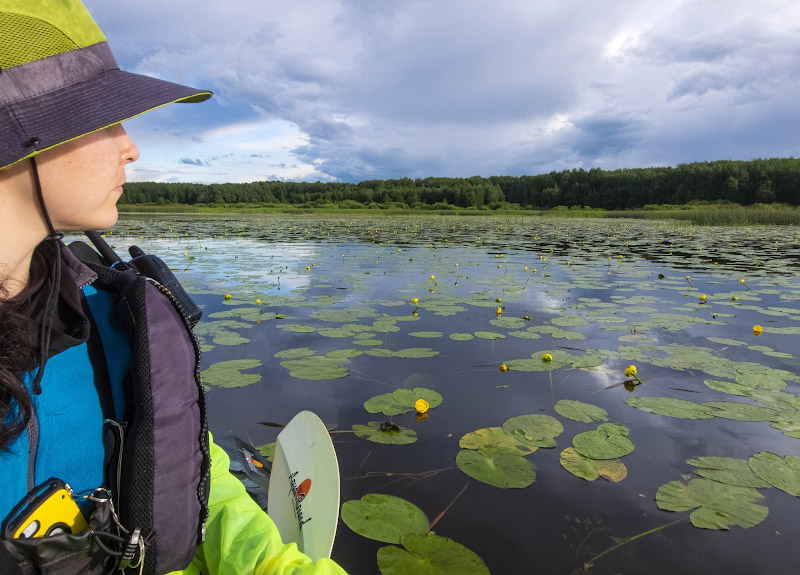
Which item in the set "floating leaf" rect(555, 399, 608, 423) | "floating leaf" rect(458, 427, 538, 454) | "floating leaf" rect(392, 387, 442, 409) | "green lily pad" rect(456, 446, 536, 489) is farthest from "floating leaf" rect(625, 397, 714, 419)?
"floating leaf" rect(392, 387, 442, 409)

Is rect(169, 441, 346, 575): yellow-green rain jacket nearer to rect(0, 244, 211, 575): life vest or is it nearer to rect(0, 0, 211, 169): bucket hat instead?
rect(0, 244, 211, 575): life vest

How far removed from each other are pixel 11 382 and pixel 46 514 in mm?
219

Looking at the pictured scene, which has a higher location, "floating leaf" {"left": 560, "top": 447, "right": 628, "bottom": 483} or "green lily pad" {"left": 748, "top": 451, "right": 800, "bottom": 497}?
"green lily pad" {"left": 748, "top": 451, "right": 800, "bottom": 497}

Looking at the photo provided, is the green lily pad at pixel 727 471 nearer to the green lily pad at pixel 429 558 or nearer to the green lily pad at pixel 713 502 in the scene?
the green lily pad at pixel 713 502

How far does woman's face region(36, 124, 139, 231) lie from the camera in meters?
0.69

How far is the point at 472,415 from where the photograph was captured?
2.17 meters

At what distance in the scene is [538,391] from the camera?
2426mm

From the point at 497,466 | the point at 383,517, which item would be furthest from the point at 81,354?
the point at 497,466

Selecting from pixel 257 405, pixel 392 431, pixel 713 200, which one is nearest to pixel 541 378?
pixel 392 431

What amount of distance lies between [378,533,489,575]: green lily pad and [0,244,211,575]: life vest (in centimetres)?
66

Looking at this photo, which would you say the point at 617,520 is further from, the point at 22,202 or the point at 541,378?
the point at 22,202

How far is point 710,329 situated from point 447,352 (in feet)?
7.40

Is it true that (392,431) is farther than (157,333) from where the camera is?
Yes

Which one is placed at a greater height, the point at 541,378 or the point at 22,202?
the point at 22,202
